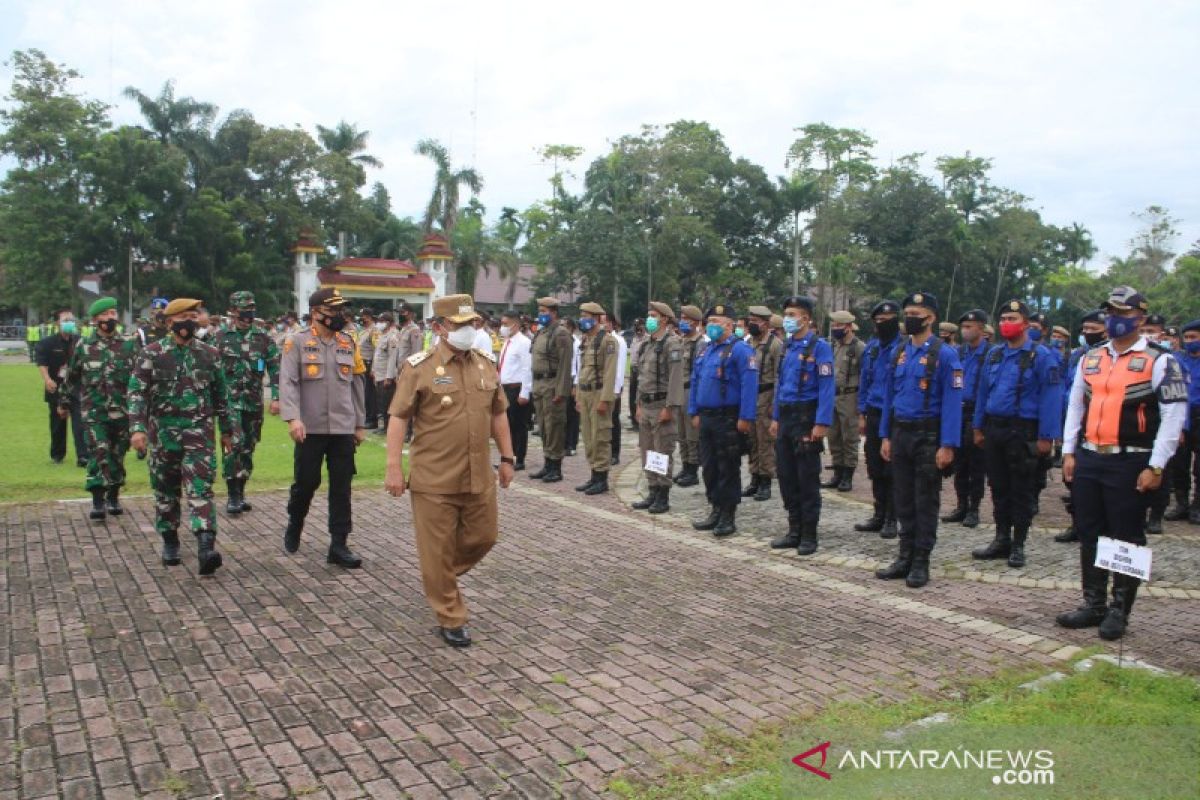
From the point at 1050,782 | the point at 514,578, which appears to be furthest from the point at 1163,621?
the point at 514,578

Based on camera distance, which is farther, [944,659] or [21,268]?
[21,268]

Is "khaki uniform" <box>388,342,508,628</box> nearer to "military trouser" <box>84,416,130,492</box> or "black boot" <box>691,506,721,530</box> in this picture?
"black boot" <box>691,506,721,530</box>

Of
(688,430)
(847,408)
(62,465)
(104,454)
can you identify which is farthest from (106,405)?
(847,408)

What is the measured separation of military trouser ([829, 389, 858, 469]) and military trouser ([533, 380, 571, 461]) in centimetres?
336

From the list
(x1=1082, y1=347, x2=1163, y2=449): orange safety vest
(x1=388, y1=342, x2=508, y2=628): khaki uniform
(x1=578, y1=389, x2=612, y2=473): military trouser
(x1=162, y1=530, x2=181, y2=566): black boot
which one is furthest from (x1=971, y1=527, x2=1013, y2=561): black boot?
(x1=162, y1=530, x2=181, y2=566): black boot

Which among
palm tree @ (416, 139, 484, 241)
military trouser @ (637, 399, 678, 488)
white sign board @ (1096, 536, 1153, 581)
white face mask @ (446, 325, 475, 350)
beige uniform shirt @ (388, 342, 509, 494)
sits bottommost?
white sign board @ (1096, 536, 1153, 581)

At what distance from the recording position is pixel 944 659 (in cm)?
508

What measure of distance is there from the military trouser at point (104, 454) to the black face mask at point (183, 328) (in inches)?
70.2

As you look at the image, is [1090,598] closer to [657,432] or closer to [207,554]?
[657,432]

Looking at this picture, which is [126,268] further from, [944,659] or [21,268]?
[944,659]

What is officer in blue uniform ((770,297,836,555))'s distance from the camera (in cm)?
758

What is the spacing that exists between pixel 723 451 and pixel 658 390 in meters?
1.68

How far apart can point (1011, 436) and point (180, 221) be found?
137ft

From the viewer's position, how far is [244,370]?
8852 mm
